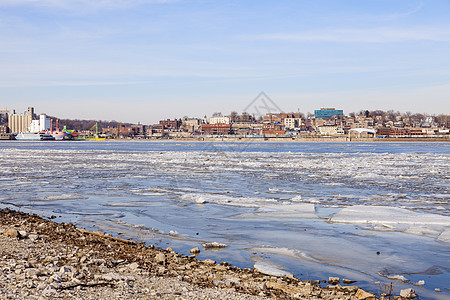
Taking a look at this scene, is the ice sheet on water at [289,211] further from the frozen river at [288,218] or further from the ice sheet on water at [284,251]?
the ice sheet on water at [284,251]

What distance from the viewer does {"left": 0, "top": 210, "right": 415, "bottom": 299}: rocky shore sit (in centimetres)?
571

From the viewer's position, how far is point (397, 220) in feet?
36.2

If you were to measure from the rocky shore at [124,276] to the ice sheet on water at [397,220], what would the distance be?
171 inches

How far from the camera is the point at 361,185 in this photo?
1898 centimetres

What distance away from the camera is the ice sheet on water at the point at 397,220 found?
32.9 feet

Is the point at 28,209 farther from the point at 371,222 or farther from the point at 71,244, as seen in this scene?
the point at 371,222

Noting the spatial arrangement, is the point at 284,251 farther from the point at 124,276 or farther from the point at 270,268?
the point at 124,276

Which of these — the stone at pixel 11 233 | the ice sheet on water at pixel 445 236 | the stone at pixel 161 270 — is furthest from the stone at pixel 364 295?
the stone at pixel 11 233

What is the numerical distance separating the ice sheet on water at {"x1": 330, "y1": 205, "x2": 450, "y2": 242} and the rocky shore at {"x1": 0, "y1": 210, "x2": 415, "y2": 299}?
14.2ft

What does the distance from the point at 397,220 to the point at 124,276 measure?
23.6ft

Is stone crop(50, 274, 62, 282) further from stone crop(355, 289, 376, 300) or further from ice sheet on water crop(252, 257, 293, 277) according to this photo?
stone crop(355, 289, 376, 300)

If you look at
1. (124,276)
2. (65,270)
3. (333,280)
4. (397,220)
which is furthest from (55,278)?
(397,220)

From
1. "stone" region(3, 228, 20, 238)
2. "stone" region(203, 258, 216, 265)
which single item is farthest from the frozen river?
"stone" region(3, 228, 20, 238)

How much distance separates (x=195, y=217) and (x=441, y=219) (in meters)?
5.96
